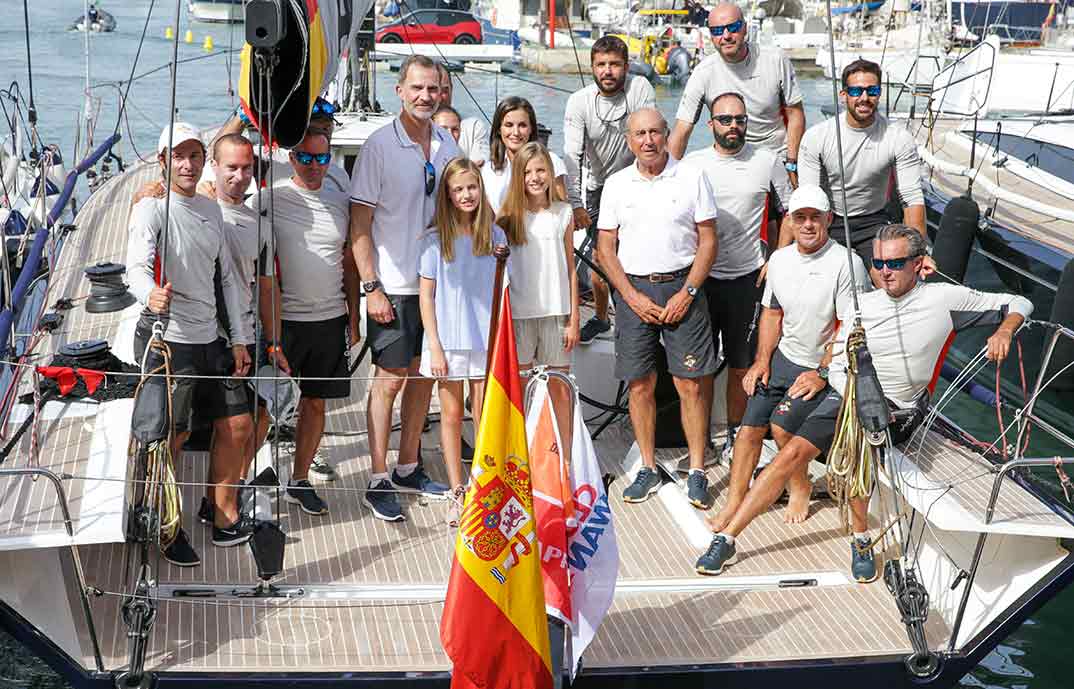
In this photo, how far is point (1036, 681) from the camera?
19.6 feet

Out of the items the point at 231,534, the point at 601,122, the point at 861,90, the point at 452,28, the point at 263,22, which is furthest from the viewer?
the point at 452,28

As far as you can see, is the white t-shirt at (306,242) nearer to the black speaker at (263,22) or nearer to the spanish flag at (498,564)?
the black speaker at (263,22)

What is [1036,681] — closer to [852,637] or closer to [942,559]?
[942,559]

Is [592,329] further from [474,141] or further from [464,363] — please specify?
[464,363]

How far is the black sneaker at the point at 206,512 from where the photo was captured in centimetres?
493

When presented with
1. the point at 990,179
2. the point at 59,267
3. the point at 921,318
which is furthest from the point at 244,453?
the point at 990,179

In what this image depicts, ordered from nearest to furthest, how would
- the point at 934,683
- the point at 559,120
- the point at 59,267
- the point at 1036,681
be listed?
1. the point at 934,683
2. the point at 1036,681
3. the point at 59,267
4. the point at 559,120

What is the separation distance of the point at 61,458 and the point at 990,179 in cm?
904

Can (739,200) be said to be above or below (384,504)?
above

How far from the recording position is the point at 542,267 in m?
5.05

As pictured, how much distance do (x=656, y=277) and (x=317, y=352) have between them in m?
1.47

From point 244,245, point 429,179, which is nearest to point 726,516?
point 429,179

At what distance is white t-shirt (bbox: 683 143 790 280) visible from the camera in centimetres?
A: 542

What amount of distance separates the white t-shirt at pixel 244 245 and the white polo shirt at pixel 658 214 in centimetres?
151
